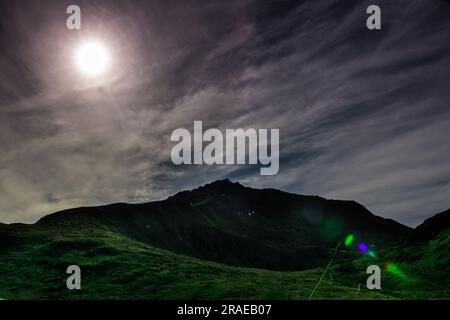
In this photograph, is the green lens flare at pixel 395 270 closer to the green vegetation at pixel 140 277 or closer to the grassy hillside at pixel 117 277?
the green vegetation at pixel 140 277

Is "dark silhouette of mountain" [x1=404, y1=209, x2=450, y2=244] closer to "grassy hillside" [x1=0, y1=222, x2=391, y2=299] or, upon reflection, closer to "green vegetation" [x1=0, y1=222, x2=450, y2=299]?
"green vegetation" [x1=0, y1=222, x2=450, y2=299]

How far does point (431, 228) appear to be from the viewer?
142 m

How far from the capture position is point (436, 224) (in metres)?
144

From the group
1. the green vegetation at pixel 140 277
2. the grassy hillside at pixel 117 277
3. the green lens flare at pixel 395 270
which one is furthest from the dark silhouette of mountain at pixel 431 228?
the grassy hillside at pixel 117 277

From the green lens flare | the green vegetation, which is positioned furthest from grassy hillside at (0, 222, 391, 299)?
the green lens flare

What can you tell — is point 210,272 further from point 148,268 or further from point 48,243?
point 48,243

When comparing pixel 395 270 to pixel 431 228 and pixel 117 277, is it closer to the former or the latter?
pixel 431 228

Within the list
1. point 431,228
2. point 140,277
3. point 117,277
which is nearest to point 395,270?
point 431,228

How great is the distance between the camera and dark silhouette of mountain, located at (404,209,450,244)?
451 ft

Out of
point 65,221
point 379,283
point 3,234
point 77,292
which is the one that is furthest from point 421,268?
point 65,221

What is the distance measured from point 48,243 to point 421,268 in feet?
424

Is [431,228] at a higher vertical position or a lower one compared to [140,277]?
higher

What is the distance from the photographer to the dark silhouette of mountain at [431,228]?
137 m
